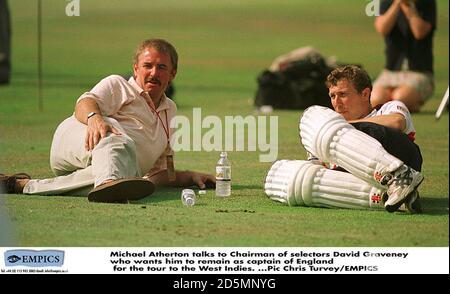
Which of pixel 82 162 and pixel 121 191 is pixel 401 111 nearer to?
pixel 121 191

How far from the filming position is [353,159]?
272 inches

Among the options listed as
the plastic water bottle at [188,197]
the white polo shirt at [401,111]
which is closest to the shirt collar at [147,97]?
the plastic water bottle at [188,197]

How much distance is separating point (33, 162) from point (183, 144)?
75.5 inches

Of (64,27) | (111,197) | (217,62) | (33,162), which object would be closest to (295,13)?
(64,27)

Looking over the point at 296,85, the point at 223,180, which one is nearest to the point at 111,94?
the point at 223,180

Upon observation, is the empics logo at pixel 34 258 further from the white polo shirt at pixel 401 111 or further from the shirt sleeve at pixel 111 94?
the white polo shirt at pixel 401 111

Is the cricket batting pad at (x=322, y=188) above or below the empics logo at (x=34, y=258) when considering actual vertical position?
above

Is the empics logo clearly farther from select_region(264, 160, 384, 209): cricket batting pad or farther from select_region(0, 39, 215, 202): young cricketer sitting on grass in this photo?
select_region(264, 160, 384, 209): cricket batting pad

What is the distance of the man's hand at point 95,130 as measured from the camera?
23.5ft

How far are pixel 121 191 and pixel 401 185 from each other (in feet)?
5.03

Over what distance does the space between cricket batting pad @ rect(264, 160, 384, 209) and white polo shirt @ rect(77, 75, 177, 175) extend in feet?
2.75

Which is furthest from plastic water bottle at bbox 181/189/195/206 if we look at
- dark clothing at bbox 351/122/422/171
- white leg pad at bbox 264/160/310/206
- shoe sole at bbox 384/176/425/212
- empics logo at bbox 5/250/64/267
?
empics logo at bbox 5/250/64/267

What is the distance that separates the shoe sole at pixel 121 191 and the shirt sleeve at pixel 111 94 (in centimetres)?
57
